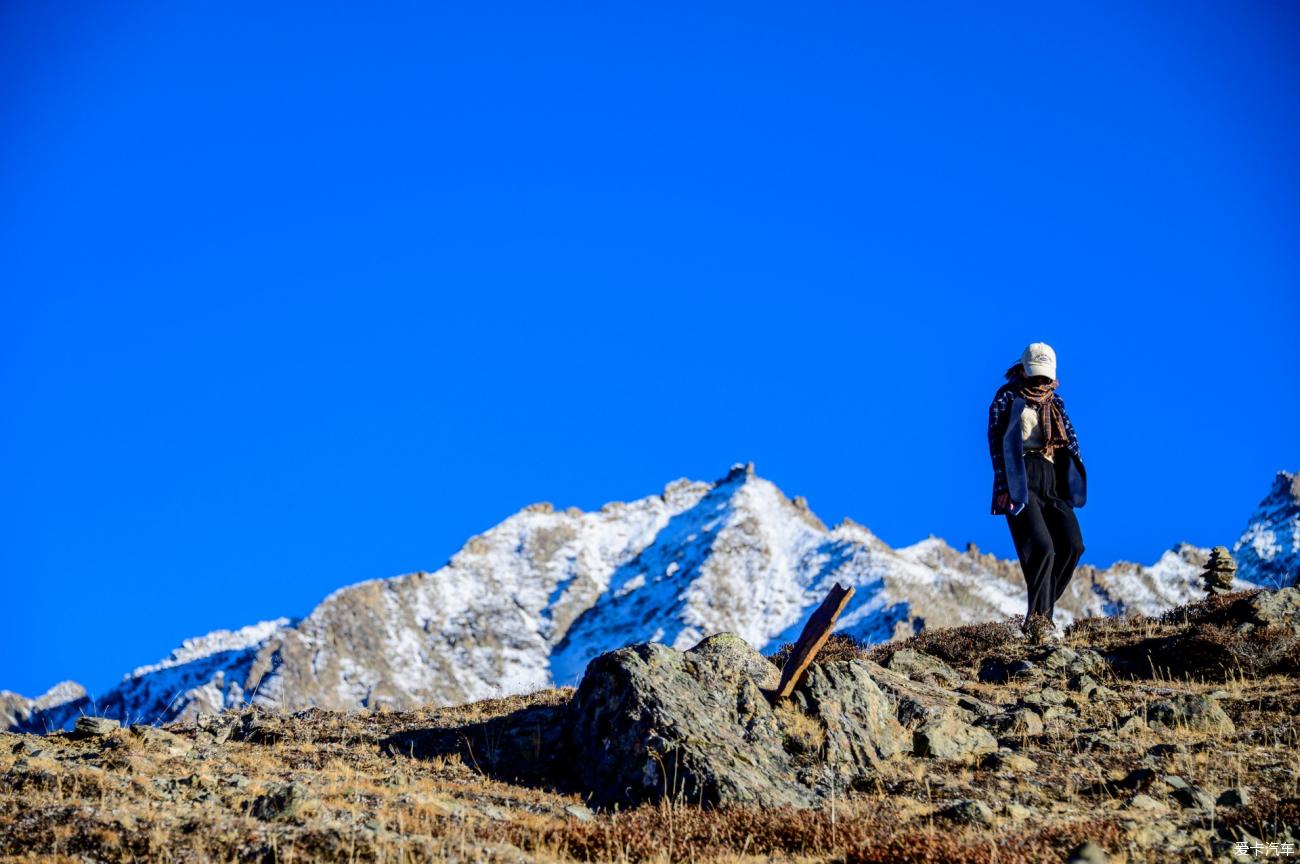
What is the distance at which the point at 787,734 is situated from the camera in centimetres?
1185

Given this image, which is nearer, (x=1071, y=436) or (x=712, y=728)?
(x=712, y=728)

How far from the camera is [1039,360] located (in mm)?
16547

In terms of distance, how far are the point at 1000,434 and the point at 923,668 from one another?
3.43 meters

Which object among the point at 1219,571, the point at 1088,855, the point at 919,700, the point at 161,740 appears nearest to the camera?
the point at 1088,855

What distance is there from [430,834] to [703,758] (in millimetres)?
2568

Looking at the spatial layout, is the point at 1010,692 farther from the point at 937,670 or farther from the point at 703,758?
the point at 703,758

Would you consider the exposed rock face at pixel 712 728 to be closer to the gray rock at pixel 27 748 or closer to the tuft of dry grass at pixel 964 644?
the tuft of dry grass at pixel 964 644

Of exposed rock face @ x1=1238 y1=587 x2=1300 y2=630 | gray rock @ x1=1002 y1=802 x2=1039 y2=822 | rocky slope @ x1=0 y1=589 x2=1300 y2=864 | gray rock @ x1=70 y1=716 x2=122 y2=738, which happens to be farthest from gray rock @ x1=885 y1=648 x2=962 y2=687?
gray rock @ x1=70 y1=716 x2=122 y2=738

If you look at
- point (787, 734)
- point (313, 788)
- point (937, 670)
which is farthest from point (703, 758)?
point (937, 670)

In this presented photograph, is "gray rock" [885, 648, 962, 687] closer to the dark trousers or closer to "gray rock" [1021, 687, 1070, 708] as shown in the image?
"gray rock" [1021, 687, 1070, 708]

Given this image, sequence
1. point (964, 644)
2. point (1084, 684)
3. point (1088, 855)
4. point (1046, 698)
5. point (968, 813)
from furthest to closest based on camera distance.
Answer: point (964, 644), point (1084, 684), point (1046, 698), point (968, 813), point (1088, 855)

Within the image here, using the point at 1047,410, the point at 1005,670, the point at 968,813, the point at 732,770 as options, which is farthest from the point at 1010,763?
the point at 1047,410

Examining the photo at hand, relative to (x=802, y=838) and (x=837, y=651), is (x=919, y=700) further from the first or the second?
(x=802, y=838)

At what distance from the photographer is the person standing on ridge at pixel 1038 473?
1617 cm
